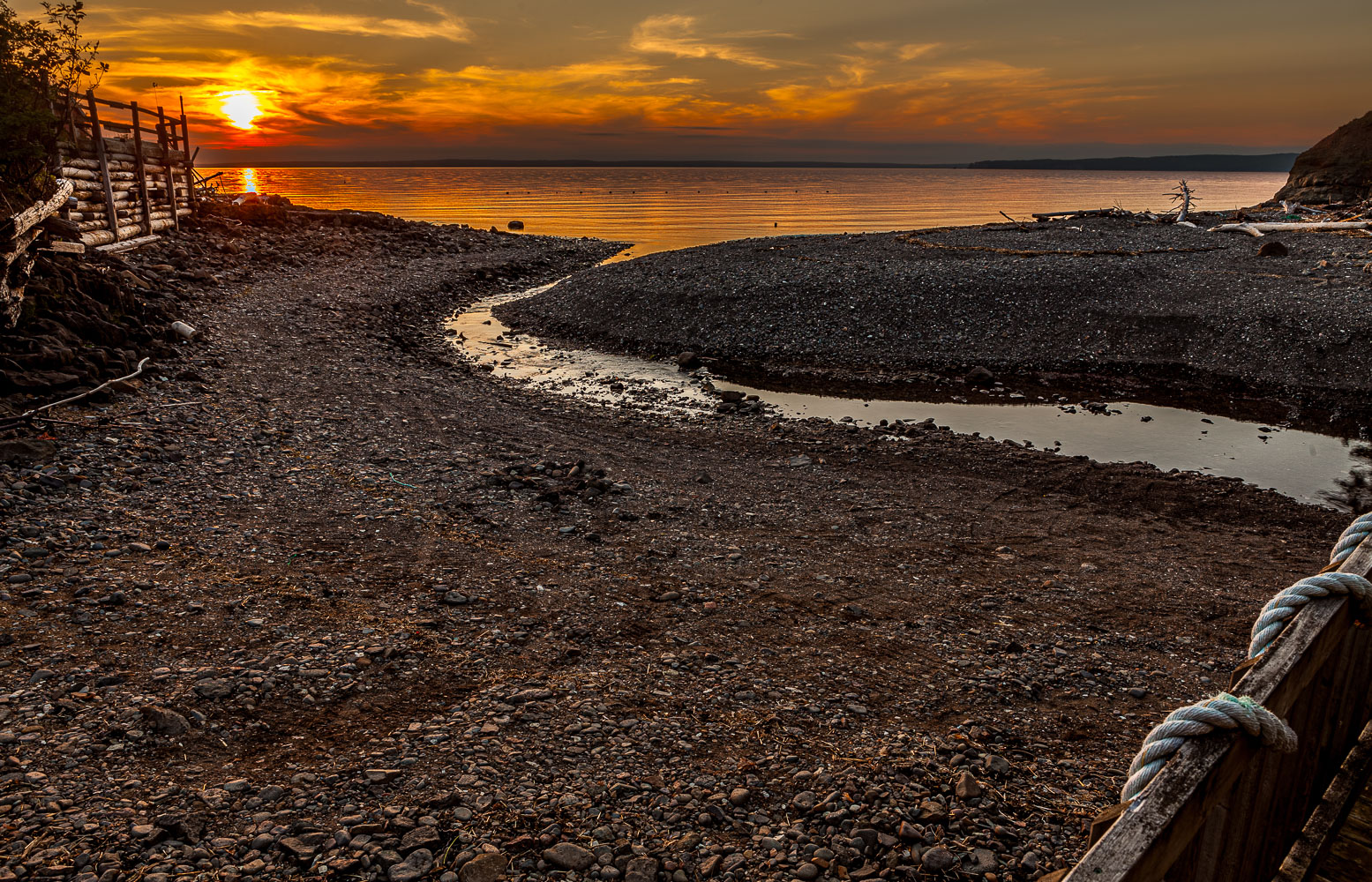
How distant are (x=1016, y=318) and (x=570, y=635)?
806 inches

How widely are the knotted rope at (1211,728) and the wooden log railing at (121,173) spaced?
27.6 meters

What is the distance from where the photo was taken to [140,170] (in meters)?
31.6

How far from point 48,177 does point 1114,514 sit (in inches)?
1115

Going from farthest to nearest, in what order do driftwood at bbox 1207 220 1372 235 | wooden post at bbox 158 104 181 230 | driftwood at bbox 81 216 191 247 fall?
1. driftwood at bbox 1207 220 1372 235
2. wooden post at bbox 158 104 181 230
3. driftwood at bbox 81 216 191 247

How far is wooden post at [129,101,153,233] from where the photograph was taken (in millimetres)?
31500

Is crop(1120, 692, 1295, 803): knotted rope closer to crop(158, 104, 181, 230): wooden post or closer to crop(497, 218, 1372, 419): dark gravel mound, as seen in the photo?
crop(497, 218, 1372, 419): dark gravel mound

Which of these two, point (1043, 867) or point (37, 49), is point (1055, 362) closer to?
point (1043, 867)

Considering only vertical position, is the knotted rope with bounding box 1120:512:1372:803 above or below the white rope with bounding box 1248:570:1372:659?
below

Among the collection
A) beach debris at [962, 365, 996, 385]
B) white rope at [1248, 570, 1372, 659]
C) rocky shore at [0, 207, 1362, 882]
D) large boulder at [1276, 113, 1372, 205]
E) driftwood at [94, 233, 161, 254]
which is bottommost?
rocky shore at [0, 207, 1362, 882]

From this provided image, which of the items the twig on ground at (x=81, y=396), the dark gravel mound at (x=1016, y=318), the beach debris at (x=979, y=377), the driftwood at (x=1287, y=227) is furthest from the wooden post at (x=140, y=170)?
the driftwood at (x=1287, y=227)

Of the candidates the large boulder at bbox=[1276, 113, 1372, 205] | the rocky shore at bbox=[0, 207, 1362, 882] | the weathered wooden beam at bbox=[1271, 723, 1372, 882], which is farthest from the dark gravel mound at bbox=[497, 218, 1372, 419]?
the large boulder at bbox=[1276, 113, 1372, 205]

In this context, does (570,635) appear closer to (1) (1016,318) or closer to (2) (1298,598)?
(2) (1298,598)

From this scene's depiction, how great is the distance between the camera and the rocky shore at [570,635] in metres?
5.53

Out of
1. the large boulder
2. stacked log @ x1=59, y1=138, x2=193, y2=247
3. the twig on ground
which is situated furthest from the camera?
the large boulder
